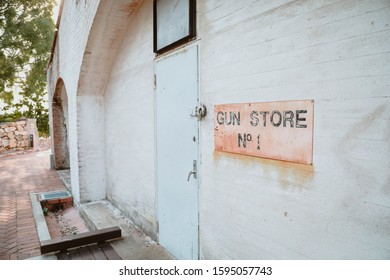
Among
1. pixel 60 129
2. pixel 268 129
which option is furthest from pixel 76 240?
pixel 60 129

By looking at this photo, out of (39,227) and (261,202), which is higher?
(261,202)

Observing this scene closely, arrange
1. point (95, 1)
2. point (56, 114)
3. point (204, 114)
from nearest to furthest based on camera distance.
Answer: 1. point (204, 114)
2. point (95, 1)
3. point (56, 114)

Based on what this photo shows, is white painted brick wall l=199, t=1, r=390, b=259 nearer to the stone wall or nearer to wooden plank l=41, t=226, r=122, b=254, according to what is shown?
wooden plank l=41, t=226, r=122, b=254

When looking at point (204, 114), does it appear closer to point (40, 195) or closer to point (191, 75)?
point (191, 75)

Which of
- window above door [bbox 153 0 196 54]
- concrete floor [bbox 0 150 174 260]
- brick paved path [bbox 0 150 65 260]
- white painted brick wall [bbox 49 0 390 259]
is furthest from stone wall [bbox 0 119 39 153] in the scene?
white painted brick wall [bbox 49 0 390 259]

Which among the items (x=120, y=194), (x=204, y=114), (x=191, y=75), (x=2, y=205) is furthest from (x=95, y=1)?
(x=2, y=205)

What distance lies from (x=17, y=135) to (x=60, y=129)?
6.08 m

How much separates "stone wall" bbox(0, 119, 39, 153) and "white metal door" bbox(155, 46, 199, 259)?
1288 cm

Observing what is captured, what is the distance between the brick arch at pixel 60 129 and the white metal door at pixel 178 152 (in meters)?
6.74

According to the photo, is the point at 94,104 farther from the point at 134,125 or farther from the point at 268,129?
the point at 268,129

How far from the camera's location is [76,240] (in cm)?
319

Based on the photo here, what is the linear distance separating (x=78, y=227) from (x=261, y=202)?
13.2 feet

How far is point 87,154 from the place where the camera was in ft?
19.2

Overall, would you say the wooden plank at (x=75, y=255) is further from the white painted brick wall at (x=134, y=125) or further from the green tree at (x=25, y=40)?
the green tree at (x=25, y=40)
